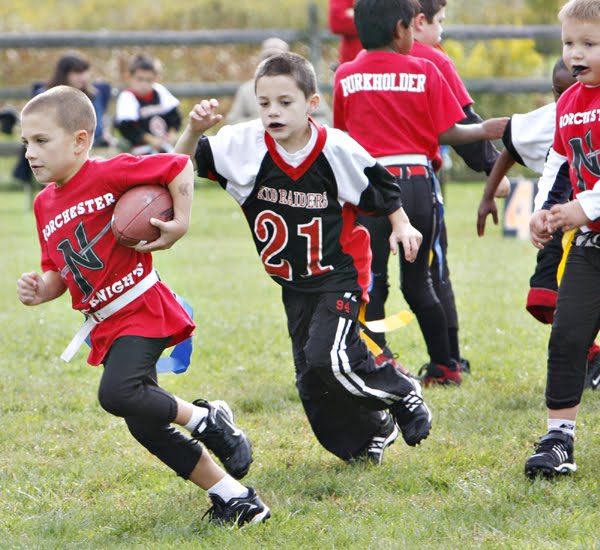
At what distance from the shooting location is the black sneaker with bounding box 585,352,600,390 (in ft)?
18.2

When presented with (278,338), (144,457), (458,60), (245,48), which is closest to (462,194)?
(458,60)

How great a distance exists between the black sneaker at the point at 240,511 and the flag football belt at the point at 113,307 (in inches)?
29.1

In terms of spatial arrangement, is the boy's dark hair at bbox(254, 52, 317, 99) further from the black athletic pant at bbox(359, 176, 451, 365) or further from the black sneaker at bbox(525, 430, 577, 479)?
the black sneaker at bbox(525, 430, 577, 479)

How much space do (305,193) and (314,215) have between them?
95 millimetres

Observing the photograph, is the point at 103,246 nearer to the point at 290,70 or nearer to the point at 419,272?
the point at 290,70

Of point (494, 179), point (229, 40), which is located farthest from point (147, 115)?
point (494, 179)

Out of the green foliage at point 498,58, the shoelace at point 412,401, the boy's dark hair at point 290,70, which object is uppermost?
the boy's dark hair at point 290,70

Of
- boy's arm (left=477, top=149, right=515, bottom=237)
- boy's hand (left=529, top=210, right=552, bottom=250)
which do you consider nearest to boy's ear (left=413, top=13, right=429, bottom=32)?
boy's arm (left=477, top=149, right=515, bottom=237)

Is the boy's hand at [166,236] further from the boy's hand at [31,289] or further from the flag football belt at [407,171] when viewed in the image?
the flag football belt at [407,171]

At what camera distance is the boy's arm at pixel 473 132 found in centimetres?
539

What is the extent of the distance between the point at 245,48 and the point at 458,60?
3589 millimetres

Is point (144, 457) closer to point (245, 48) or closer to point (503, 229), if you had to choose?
point (503, 229)

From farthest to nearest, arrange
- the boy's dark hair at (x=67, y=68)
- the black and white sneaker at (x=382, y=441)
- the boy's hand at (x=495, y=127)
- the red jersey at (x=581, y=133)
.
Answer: the boy's dark hair at (x=67, y=68) < the boy's hand at (x=495, y=127) < the black and white sneaker at (x=382, y=441) < the red jersey at (x=581, y=133)

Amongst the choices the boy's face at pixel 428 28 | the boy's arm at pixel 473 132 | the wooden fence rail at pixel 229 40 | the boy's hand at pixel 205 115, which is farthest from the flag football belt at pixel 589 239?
the wooden fence rail at pixel 229 40
